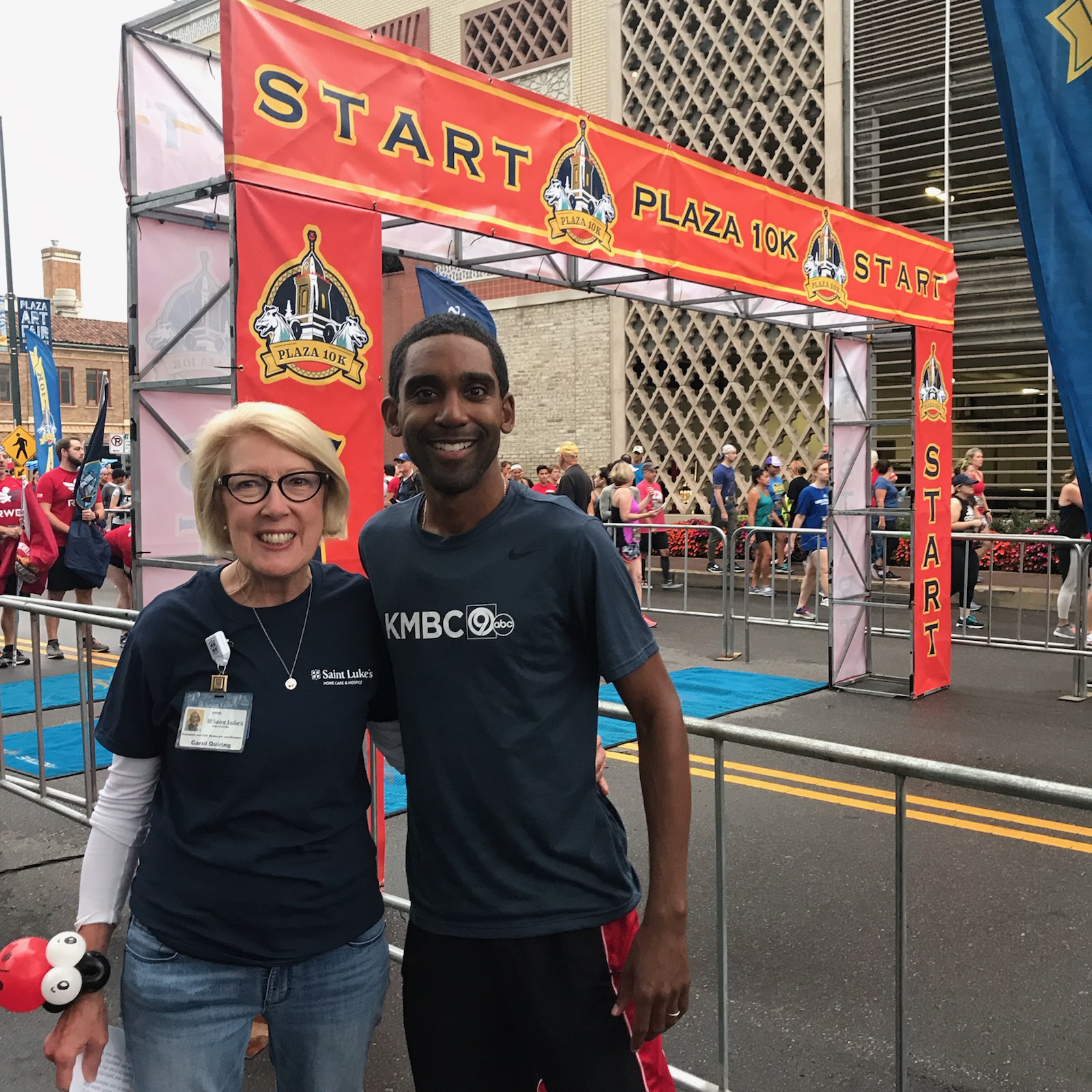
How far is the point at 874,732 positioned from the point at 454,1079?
6.65 metres

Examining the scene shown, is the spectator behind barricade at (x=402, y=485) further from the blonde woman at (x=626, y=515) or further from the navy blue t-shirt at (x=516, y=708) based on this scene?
the navy blue t-shirt at (x=516, y=708)

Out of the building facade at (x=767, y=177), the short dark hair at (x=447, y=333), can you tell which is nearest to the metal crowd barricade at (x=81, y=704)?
the short dark hair at (x=447, y=333)

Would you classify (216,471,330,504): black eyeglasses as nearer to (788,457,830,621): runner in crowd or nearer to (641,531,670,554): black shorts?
(788,457,830,621): runner in crowd

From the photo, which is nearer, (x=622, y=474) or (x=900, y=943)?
(x=900, y=943)

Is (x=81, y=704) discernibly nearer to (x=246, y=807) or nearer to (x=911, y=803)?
(x=246, y=807)

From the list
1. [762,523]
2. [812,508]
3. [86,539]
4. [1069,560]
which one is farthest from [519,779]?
[762,523]

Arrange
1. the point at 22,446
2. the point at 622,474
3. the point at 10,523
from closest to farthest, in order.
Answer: the point at 10,523
the point at 622,474
the point at 22,446

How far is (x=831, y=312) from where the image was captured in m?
9.38

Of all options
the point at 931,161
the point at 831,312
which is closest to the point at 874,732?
the point at 831,312

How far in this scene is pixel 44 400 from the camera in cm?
1794

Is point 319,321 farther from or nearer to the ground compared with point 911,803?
farther from the ground

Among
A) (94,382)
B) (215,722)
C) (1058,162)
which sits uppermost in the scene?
(94,382)

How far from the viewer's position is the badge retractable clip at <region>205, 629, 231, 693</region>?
1.97 metres

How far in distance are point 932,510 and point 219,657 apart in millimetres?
8440
